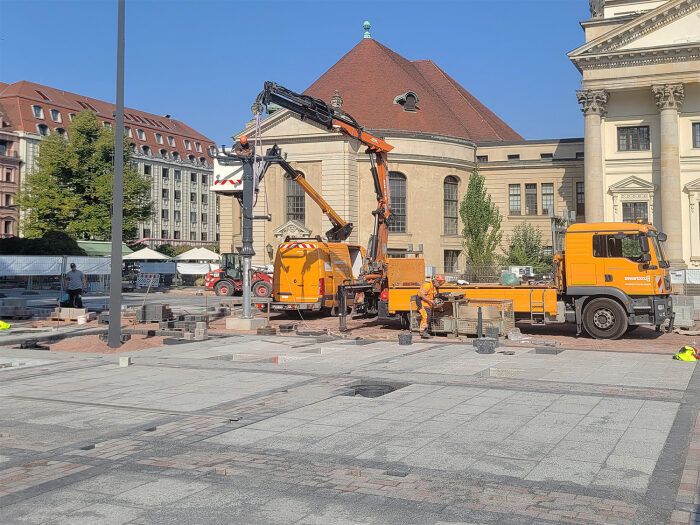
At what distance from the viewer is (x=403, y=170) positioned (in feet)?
161

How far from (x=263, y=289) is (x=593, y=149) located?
76.3ft

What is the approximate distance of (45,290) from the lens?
Result: 1706 inches

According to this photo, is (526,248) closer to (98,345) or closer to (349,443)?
(98,345)

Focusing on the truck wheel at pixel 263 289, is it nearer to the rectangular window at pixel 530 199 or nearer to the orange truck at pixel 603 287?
the orange truck at pixel 603 287

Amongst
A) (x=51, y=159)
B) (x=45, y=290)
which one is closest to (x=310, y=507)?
(x=45, y=290)

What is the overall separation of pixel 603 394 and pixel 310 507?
22.2ft

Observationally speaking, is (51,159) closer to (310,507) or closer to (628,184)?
(628,184)

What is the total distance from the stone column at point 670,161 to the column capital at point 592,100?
2.94m

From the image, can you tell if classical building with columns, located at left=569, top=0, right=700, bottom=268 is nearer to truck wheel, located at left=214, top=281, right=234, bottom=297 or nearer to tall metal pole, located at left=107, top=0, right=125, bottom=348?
truck wheel, located at left=214, top=281, right=234, bottom=297

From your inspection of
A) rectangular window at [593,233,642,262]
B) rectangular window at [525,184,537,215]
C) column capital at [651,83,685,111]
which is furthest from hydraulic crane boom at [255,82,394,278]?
rectangular window at [525,184,537,215]

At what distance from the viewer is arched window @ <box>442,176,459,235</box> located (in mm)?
51219

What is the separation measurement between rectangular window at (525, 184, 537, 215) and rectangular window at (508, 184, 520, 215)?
0.64 metres

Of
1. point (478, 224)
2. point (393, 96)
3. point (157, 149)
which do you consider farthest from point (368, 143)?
point (157, 149)

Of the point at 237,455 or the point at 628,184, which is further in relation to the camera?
the point at 628,184
